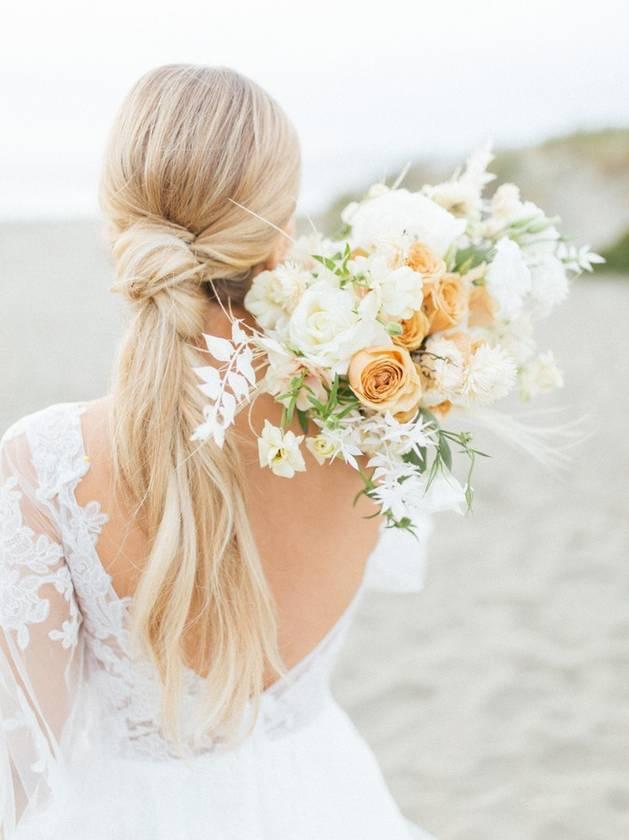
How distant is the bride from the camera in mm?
1285

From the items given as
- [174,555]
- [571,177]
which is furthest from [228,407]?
[571,177]

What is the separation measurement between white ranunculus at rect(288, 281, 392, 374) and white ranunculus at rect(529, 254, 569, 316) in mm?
487

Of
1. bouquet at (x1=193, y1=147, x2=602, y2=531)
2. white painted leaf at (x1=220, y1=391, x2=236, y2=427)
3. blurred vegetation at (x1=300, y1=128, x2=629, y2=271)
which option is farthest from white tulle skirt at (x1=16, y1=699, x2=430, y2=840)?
blurred vegetation at (x1=300, y1=128, x2=629, y2=271)

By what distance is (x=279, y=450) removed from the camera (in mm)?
1226

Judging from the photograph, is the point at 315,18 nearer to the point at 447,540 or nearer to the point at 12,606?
the point at 447,540

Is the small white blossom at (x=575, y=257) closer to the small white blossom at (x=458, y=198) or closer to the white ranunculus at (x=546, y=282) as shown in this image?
the white ranunculus at (x=546, y=282)

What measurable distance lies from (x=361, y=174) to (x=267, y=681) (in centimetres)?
1892

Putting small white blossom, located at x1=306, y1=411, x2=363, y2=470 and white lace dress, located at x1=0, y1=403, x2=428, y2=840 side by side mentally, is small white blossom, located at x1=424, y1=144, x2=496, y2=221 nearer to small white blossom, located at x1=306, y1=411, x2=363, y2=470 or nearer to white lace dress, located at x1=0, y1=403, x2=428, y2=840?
A: small white blossom, located at x1=306, y1=411, x2=363, y2=470

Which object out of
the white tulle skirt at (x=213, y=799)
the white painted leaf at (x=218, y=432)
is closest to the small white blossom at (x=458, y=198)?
the white painted leaf at (x=218, y=432)

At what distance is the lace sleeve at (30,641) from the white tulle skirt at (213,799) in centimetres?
5

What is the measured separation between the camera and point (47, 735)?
1446 millimetres

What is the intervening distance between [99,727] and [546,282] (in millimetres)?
1142

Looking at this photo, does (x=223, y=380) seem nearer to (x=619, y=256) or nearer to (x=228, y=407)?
(x=228, y=407)

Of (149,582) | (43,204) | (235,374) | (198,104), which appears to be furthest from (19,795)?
(43,204)
